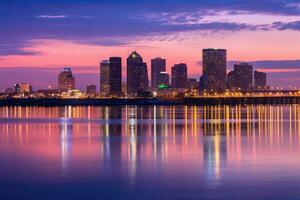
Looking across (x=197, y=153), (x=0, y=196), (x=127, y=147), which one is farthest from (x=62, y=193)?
(x=127, y=147)

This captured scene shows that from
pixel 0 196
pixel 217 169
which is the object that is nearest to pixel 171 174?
pixel 217 169

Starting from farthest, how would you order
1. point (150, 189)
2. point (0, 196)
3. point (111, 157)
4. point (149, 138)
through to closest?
point (149, 138) < point (111, 157) < point (150, 189) < point (0, 196)

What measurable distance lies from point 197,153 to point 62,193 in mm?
11855

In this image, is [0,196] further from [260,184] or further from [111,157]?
[111,157]

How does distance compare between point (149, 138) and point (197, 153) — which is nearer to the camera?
point (197, 153)

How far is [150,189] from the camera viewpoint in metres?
17.8

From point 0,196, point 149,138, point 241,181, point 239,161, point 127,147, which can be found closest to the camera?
point 0,196

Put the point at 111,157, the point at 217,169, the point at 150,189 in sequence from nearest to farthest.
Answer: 1. the point at 150,189
2. the point at 217,169
3. the point at 111,157

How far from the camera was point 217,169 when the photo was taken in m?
22.2

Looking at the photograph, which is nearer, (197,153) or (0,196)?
(0,196)

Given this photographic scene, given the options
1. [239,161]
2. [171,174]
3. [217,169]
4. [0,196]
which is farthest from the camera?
[239,161]

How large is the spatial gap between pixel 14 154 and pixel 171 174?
1018 centimetres

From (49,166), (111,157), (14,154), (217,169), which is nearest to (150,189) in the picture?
(217,169)

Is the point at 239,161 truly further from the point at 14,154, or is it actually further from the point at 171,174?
the point at 14,154
